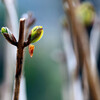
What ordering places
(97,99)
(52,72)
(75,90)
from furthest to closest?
1. (52,72)
2. (75,90)
3. (97,99)

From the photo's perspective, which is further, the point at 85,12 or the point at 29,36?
the point at 85,12

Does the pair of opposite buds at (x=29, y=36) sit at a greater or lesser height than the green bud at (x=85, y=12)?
lesser

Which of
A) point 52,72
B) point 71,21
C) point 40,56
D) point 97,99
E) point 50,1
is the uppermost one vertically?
point 50,1

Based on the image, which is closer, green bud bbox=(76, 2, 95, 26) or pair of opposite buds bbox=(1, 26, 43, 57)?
pair of opposite buds bbox=(1, 26, 43, 57)

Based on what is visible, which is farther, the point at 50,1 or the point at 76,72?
the point at 50,1

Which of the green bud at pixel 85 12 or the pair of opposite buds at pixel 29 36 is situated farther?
the green bud at pixel 85 12

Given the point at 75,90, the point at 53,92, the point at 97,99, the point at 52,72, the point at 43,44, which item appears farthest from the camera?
the point at 43,44

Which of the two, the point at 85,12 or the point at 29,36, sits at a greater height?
the point at 85,12

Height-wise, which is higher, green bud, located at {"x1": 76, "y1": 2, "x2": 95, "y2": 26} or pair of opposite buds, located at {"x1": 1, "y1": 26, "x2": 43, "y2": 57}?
green bud, located at {"x1": 76, "y1": 2, "x2": 95, "y2": 26}

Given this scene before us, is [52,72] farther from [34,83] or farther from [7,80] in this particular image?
[7,80]

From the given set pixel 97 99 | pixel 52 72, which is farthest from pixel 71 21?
pixel 52 72

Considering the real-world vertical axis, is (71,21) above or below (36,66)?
below
